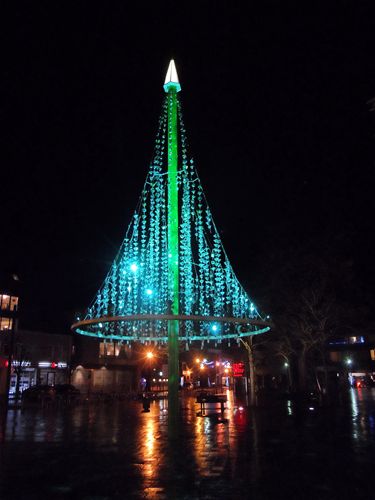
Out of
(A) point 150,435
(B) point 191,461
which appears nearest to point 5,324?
(A) point 150,435

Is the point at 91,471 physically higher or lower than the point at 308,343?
lower

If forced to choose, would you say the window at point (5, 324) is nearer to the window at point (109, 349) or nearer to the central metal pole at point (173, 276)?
Answer: the window at point (109, 349)

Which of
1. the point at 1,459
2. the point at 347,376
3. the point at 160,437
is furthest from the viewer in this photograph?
the point at 347,376

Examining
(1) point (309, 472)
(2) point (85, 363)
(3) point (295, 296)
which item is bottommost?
(1) point (309, 472)

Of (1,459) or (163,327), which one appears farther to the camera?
(163,327)

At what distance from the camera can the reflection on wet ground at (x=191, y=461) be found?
331 inches

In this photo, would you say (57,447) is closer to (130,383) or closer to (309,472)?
(309,472)

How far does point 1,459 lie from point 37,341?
1503 inches

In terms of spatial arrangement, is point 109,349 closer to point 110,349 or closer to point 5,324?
point 110,349

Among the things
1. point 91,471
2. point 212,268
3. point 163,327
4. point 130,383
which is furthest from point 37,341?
point 91,471

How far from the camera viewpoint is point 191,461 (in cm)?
1109

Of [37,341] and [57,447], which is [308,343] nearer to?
[57,447]

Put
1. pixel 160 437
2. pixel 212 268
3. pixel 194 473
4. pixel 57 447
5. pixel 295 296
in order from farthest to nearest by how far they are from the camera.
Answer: pixel 295 296, pixel 212 268, pixel 160 437, pixel 57 447, pixel 194 473

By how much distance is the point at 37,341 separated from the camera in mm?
47875
